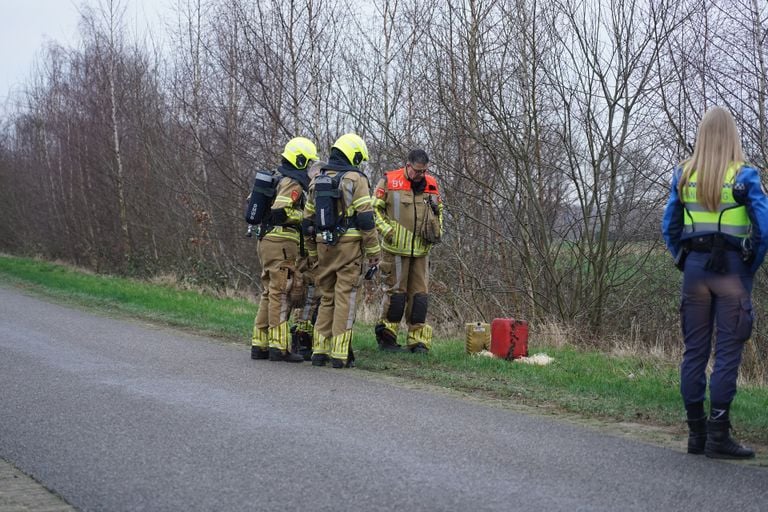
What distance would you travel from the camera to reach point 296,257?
1028cm

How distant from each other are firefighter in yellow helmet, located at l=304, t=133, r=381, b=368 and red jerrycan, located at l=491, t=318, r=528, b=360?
1465 mm

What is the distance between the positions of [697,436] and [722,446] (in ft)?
0.69

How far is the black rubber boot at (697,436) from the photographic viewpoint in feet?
19.2

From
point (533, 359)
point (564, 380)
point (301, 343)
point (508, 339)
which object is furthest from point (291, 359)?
point (564, 380)

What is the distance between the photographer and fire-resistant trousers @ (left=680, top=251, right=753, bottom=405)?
18.9 feet

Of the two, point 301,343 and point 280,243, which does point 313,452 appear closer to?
point 280,243

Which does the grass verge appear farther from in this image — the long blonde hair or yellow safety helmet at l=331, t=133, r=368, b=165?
yellow safety helmet at l=331, t=133, r=368, b=165

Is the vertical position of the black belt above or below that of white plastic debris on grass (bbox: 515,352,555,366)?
above

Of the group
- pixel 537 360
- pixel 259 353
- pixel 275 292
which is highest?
pixel 275 292

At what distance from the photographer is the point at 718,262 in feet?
18.9

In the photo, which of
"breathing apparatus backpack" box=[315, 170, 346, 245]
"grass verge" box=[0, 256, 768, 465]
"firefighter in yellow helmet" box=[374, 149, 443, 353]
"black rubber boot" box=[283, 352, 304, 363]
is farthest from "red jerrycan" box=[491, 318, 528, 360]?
"black rubber boot" box=[283, 352, 304, 363]

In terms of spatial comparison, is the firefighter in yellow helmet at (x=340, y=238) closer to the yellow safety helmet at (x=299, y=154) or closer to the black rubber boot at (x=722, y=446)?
the yellow safety helmet at (x=299, y=154)

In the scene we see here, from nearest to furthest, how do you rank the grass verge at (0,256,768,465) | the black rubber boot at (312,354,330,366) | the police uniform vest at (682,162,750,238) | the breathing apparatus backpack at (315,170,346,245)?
the police uniform vest at (682,162,750,238) < the grass verge at (0,256,768,465) < the breathing apparatus backpack at (315,170,346,245) < the black rubber boot at (312,354,330,366)

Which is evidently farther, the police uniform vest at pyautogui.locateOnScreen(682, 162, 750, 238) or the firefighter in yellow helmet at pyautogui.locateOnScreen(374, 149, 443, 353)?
the firefighter in yellow helmet at pyautogui.locateOnScreen(374, 149, 443, 353)
